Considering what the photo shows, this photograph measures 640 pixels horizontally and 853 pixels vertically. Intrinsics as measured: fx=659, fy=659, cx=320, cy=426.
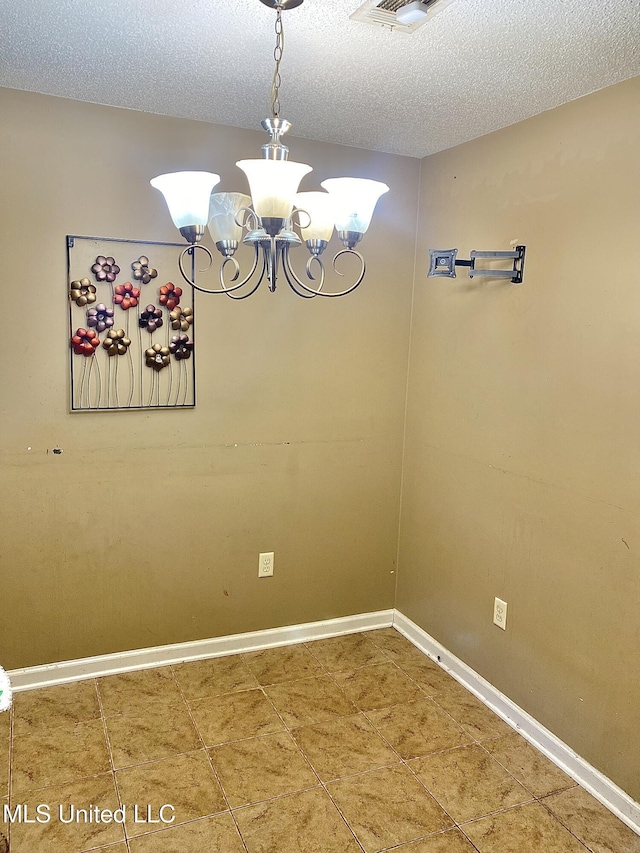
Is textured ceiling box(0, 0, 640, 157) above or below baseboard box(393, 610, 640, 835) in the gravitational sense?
above

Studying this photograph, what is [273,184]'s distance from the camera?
1.39 m

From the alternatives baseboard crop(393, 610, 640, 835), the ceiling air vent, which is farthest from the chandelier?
baseboard crop(393, 610, 640, 835)

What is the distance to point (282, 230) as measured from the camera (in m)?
A: 1.51

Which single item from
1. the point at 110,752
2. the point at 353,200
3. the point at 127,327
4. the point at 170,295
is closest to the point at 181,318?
the point at 170,295

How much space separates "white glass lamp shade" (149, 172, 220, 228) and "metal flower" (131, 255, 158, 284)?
1.12 m

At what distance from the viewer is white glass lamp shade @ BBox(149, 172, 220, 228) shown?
147 cm

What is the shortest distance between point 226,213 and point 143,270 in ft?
3.61

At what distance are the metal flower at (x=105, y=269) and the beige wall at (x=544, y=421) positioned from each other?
138cm

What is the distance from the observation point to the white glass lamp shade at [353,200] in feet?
5.04

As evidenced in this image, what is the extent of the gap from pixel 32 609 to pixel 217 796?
108 cm

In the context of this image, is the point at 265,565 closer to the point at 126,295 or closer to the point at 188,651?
the point at 188,651

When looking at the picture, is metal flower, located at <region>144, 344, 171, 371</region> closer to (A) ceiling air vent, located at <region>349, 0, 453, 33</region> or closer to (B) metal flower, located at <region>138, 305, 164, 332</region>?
(B) metal flower, located at <region>138, 305, 164, 332</region>

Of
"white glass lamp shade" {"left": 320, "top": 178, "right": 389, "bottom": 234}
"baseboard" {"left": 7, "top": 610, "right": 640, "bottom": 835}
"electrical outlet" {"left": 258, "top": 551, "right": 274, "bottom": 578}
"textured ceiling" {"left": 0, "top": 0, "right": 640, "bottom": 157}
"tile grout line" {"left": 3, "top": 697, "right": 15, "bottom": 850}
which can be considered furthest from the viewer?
"electrical outlet" {"left": 258, "top": 551, "right": 274, "bottom": 578}

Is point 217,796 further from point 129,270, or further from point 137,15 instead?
point 137,15
